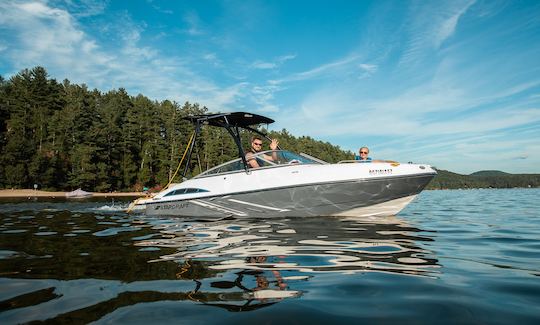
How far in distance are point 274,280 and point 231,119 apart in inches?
325

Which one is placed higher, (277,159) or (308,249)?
(277,159)

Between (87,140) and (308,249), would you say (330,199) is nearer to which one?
(308,249)

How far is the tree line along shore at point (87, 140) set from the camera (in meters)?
48.8

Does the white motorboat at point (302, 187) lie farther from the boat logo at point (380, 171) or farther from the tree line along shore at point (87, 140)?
the tree line along shore at point (87, 140)

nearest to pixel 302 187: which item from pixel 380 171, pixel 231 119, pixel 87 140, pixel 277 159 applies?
pixel 277 159

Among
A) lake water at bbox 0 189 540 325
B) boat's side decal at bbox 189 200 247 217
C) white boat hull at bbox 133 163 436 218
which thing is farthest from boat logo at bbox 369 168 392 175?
boat's side decal at bbox 189 200 247 217

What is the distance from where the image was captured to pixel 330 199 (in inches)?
341

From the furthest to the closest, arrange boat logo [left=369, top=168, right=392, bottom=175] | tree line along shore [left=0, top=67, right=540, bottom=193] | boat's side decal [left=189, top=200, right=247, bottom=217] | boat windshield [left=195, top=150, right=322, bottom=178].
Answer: tree line along shore [left=0, top=67, right=540, bottom=193]
boat's side decal [left=189, top=200, right=247, bottom=217]
boat windshield [left=195, top=150, right=322, bottom=178]
boat logo [left=369, top=168, right=392, bottom=175]

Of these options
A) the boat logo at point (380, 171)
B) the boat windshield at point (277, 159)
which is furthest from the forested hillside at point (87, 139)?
the boat logo at point (380, 171)

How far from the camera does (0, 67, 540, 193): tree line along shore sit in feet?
160

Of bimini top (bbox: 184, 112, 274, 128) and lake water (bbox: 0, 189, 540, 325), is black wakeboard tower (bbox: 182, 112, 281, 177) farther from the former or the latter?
lake water (bbox: 0, 189, 540, 325)

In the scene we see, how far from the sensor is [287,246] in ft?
16.2

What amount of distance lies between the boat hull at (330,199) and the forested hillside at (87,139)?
37006 mm

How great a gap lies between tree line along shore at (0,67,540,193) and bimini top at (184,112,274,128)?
34971 millimetres
